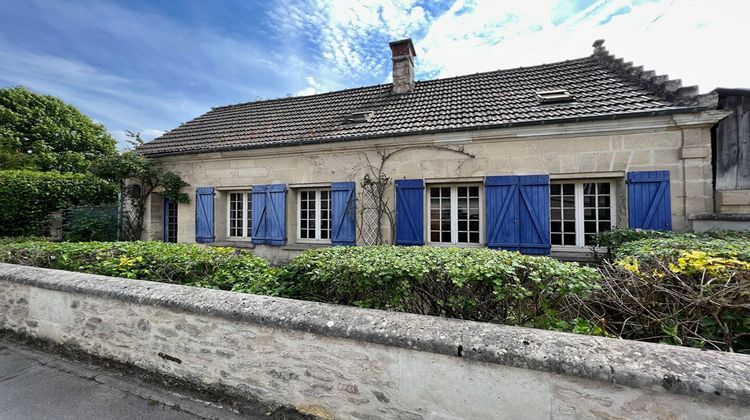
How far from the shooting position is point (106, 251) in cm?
389

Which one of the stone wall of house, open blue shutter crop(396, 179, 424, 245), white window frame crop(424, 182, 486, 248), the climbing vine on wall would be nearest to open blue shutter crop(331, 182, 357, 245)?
the climbing vine on wall

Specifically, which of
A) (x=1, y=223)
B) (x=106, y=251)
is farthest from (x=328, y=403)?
(x=1, y=223)

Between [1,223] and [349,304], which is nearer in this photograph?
[349,304]

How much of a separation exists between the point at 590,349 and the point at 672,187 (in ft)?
17.8

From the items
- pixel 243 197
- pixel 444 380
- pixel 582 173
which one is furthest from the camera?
pixel 243 197

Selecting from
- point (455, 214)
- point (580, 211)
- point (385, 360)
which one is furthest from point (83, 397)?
point (580, 211)

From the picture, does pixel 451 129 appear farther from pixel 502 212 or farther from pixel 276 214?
pixel 276 214

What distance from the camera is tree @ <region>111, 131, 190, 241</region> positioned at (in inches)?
321

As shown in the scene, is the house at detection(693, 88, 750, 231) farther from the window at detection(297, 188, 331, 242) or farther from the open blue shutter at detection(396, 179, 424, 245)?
the window at detection(297, 188, 331, 242)

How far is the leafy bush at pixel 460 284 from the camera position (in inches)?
83.9

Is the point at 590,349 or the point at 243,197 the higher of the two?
the point at 243,197

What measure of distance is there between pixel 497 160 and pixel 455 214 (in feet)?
4.49

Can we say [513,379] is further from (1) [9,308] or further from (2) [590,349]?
(1) [9,308]

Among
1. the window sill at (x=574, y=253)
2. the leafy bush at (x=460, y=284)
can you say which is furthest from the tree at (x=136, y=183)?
the window sill at (x=574, y=253)
